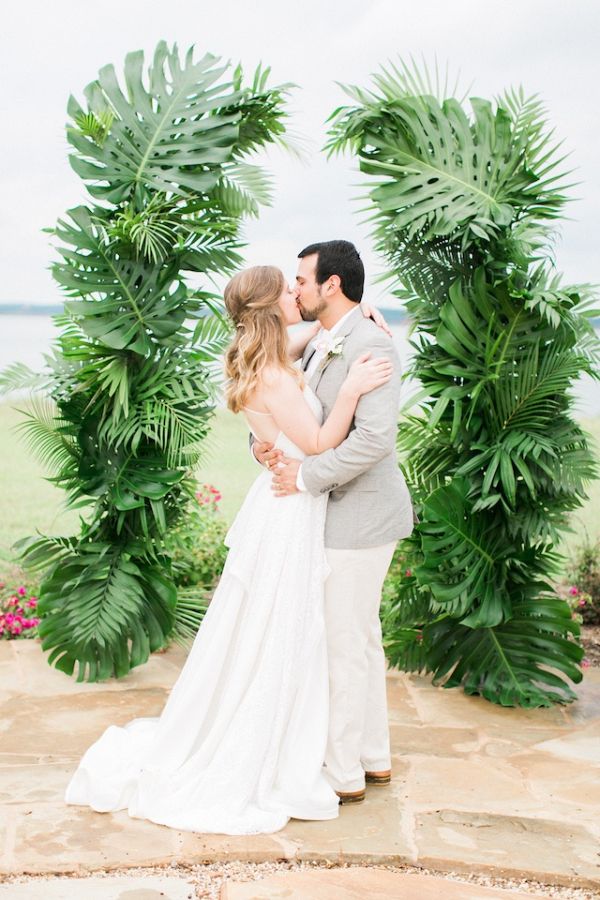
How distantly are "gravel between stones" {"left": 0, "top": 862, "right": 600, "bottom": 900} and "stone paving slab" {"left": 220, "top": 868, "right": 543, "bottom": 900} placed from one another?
11cm

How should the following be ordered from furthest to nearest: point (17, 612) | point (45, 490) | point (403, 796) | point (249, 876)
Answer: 1. point (45, 490)
2. point (17, 612)
3. point (403, 796)
4. point (249, 876)

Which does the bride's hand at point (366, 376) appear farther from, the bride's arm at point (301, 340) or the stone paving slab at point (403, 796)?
the stone paving slab at point (403, 796)

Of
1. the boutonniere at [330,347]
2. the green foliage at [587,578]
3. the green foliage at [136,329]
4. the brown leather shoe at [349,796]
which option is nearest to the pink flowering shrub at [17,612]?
the green foliage at [136,329]

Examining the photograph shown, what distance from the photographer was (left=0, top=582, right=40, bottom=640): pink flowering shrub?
18.1ft

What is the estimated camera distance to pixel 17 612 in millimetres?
5656

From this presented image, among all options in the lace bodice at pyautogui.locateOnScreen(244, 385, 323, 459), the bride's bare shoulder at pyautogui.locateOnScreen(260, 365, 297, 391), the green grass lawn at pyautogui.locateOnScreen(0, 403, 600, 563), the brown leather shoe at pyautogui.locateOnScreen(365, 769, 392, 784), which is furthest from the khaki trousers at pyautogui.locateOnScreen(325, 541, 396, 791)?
the green grass lawn at pyautogui.locateOnScreen(0, 403, 600, 563)

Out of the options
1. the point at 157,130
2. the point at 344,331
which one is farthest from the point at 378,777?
the point at 157,130

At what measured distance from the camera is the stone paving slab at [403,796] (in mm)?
3072

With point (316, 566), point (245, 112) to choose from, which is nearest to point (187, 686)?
point (316, 566)

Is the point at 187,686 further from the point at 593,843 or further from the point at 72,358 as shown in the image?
the point at 72,358

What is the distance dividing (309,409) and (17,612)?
2973 mm

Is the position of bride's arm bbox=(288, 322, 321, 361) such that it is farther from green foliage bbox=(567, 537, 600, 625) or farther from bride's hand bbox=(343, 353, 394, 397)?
green foliage bbox=(567, 537, 600, 625)

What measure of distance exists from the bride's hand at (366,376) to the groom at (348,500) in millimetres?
37

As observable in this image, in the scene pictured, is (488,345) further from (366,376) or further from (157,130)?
(157,130)
